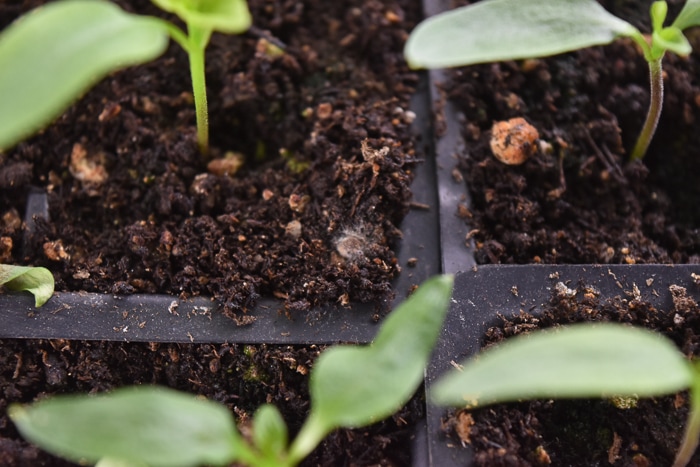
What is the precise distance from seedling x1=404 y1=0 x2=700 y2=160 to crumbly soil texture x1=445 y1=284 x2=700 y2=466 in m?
0.36

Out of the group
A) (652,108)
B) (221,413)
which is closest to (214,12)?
(221,413)

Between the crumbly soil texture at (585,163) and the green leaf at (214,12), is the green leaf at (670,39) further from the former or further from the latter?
the green leaf at (214,12)

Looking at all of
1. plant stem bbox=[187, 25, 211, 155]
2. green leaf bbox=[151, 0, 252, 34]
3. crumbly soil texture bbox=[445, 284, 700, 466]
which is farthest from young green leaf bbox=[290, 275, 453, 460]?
plant stem bbox=[187, 25, 211, 155]

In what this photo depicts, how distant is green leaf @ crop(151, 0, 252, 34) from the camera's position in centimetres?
61

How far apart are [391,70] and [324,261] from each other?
1.36 ft

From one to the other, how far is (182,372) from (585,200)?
723mm

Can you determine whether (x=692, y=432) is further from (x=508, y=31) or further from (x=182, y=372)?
(x=182, y=372)

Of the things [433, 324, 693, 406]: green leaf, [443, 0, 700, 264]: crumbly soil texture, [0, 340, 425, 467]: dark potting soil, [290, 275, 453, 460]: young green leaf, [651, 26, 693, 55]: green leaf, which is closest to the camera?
[433, 324, 693, 406]: green leaf

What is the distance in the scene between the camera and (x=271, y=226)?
965 millimetres

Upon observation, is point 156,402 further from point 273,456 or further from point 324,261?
point 324,261

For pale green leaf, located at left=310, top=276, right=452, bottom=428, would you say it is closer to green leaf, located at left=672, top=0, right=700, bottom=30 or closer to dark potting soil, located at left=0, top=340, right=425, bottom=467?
dark potting soil, located at left=0, top=340, right=425, bottom=467

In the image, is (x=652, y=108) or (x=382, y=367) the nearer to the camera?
(x=382, y=367)

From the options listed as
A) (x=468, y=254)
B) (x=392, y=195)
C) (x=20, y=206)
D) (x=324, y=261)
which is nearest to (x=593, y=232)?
(x=468, y=254)

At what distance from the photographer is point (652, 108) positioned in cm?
95
